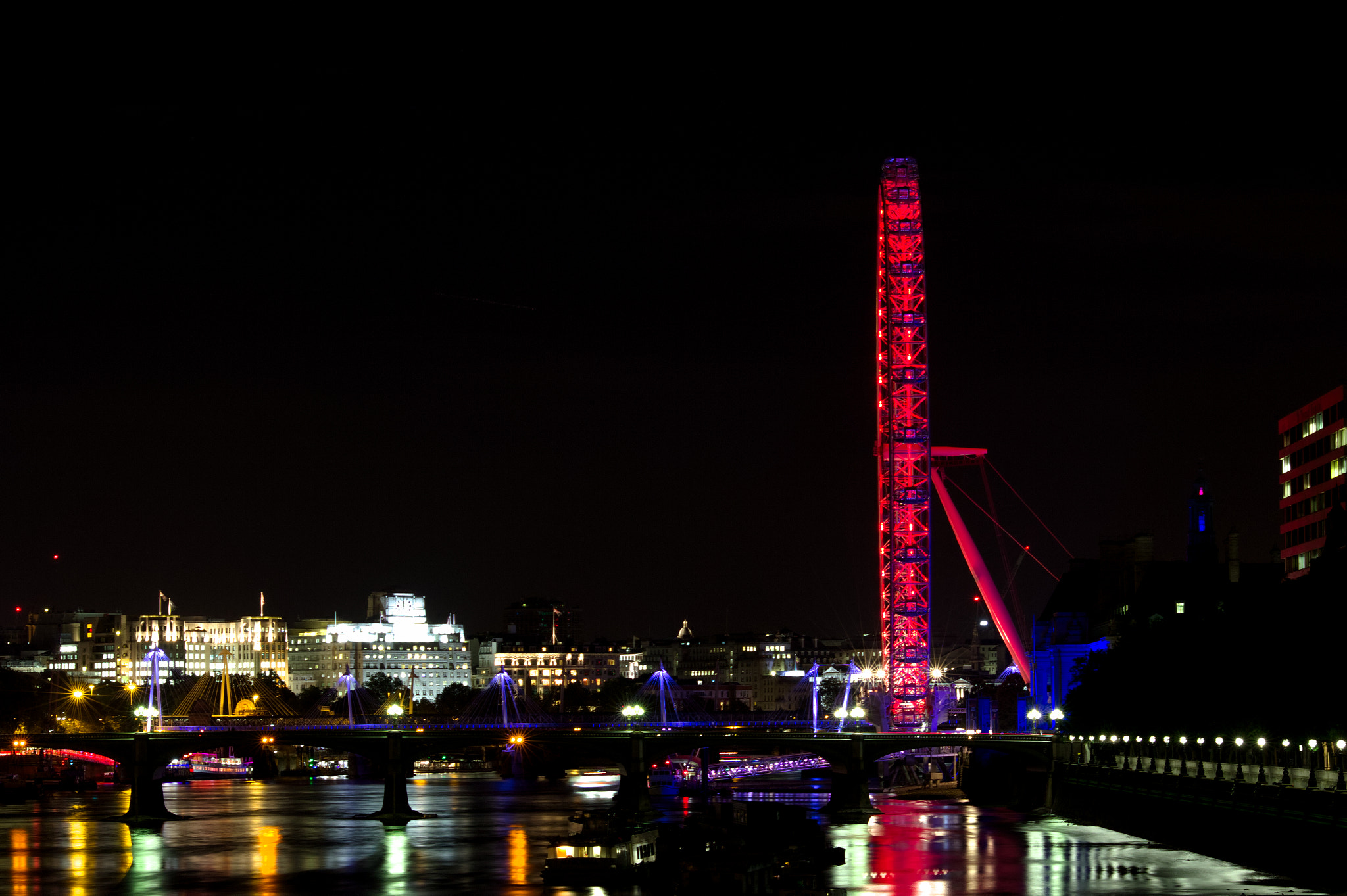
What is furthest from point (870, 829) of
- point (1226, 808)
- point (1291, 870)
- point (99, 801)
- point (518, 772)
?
point (518, 772)

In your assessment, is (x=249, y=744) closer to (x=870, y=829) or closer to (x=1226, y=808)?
(x=870, y=829)

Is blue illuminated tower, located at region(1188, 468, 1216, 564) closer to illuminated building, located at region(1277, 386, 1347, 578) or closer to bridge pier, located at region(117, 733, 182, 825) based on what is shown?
illuminated building, located at region(1277, 386, 1347, 578)

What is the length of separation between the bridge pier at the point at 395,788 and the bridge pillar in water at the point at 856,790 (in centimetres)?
2308

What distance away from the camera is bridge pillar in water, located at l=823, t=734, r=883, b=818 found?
106000 millimetres

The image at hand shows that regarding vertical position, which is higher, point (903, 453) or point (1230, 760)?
point (903, 453)

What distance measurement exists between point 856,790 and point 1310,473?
1312 inches

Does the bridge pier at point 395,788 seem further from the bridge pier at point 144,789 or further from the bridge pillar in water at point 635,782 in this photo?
the bridge pier at point 144,789

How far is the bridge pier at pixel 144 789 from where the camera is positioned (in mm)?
105844

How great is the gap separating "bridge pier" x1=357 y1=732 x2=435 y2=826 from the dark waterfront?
165cm

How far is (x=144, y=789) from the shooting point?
107062 millimetres

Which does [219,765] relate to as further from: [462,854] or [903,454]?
[462,854]

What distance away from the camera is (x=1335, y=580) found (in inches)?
3091

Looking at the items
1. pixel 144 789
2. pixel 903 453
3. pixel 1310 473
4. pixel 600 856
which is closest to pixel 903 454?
pixel 903 453

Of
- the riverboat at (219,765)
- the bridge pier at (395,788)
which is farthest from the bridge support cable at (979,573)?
the riverboat at (219,765)
